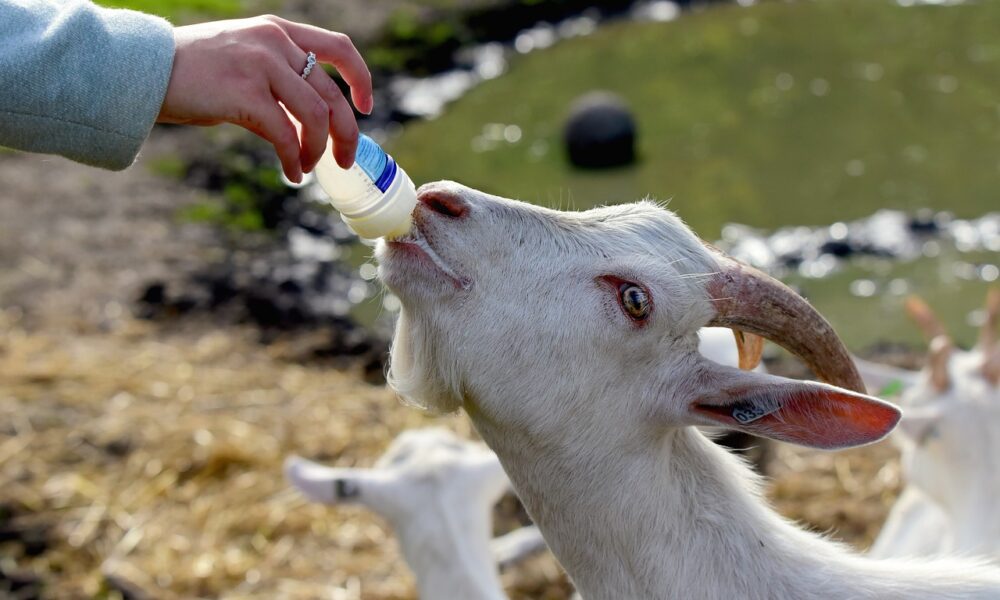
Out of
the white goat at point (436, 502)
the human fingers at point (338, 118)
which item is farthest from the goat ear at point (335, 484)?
the human fingers at point (338, 118)

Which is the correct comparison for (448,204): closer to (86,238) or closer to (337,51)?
(337,51)

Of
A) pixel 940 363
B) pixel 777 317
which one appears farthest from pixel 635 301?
pixel 940 363

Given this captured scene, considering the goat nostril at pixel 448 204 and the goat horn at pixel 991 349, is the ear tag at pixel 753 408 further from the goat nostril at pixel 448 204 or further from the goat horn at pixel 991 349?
the goat horn at pixel 991 349

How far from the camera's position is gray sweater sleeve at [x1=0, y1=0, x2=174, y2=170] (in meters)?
2.07

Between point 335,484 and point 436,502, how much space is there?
0.38 m

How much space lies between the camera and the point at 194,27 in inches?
87.0

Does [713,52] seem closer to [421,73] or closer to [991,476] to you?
[421,73]

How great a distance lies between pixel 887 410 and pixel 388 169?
1079mm

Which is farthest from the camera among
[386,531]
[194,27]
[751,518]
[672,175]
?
[672,175]

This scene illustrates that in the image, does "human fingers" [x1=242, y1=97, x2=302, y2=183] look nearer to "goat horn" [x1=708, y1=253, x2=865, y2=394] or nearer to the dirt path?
"goat horn" [x1=708, y1=253, x2=865, y2=394]

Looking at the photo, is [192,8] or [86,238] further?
[192,8]

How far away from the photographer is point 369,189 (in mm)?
2420

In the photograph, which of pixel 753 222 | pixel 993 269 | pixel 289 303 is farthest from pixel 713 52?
pixel 289 303

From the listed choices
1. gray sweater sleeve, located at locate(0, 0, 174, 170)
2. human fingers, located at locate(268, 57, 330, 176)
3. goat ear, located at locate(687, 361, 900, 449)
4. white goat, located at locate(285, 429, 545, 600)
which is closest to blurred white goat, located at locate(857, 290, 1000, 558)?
white goat, located at locate(285, 429, 545, 600)
